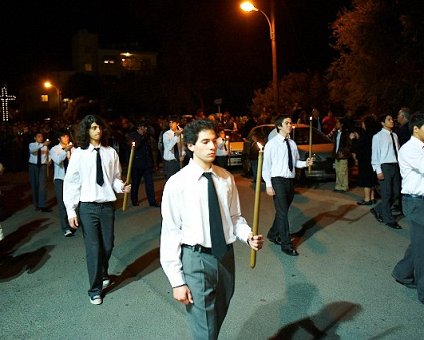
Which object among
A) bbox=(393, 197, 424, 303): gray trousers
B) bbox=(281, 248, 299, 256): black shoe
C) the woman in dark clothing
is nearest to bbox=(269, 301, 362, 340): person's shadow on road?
bbox=(393, 197, 424, 303): gray trousers

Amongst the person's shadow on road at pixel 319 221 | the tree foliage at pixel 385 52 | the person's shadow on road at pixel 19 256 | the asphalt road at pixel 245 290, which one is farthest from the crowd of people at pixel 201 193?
the tree foliage at pixel 385 52

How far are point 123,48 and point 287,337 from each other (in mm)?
74409

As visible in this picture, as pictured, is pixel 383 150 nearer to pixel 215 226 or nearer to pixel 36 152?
pixel 215 226

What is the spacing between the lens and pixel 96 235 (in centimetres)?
565

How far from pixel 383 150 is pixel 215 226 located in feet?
19.6

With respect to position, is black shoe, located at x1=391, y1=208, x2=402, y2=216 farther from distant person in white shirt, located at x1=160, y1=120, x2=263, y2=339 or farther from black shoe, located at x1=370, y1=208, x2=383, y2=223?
distant person in white shirt, located at x1=160, y1=120, x2=263, y2=339

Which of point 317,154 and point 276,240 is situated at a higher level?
point 317,154

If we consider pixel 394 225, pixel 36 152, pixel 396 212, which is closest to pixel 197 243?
pixel 394 225

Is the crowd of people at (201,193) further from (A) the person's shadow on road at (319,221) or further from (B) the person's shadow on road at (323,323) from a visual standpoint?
(B) the person's shadow on road at (323,323)

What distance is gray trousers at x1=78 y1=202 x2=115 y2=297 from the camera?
5.63 meters

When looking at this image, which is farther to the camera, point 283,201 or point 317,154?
point 317,154

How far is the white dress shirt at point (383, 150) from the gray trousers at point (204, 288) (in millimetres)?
5902

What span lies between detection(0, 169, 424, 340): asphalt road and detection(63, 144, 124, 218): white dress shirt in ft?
3.83

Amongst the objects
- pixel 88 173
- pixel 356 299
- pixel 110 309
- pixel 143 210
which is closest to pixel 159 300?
pixel 110 309
